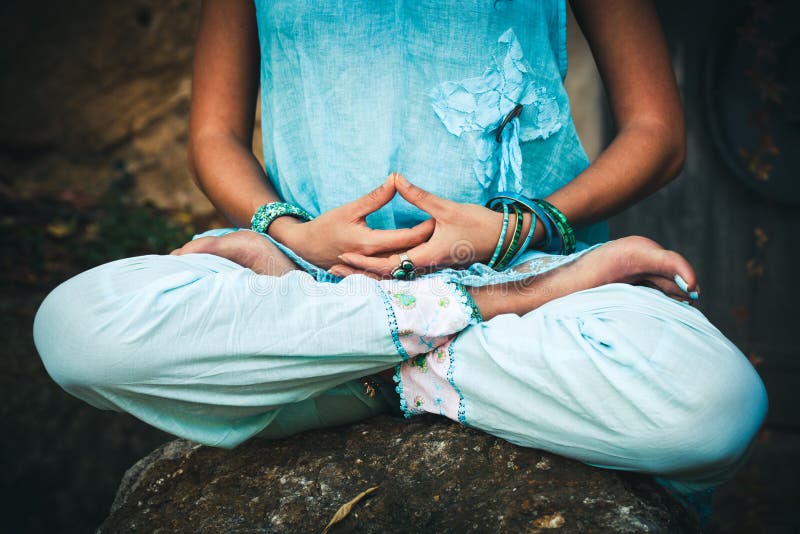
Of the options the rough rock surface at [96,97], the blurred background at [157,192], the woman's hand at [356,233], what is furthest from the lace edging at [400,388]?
the rough rock surface at [96,97]

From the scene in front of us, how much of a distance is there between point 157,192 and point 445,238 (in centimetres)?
253

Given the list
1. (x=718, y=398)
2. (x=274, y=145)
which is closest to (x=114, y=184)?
(x=274, y=145)

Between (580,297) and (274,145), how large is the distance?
Result: 0.82m

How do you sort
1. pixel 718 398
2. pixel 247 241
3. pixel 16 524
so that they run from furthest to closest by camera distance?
1. pixel 16 524
2. pixel 247 241
3. pixel 718 398

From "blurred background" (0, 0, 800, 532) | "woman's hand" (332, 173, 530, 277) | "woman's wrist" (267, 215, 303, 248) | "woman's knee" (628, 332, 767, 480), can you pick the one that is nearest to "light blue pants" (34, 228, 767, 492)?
"woman's knee" (628, 332, 767, 480)

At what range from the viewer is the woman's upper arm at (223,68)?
1642 mm

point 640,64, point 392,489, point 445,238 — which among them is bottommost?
point 392,489

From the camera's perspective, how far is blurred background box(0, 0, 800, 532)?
226 centimetres

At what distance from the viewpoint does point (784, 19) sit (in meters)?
2.54

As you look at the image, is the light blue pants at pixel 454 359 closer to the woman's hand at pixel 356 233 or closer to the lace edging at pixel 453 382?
the lace edging at pixel 453 382

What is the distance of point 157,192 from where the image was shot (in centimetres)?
337

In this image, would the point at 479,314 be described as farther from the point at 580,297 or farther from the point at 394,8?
the point at 394,8

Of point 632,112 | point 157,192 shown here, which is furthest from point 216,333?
point 157,192

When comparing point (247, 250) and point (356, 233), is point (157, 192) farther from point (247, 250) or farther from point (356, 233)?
point (356, 233)
